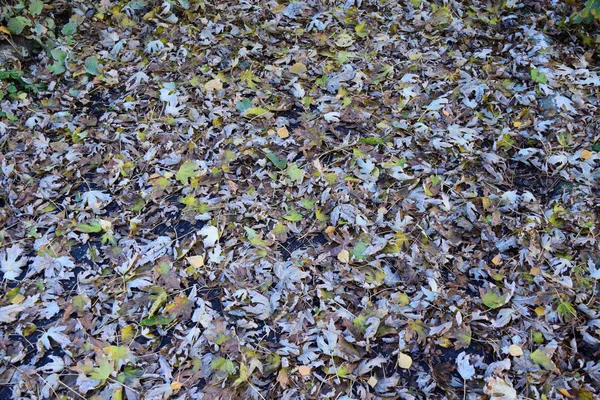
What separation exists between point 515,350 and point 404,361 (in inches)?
20.9

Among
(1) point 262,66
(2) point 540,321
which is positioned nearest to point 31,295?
(1) point 262,66

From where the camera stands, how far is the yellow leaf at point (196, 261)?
8.68ft

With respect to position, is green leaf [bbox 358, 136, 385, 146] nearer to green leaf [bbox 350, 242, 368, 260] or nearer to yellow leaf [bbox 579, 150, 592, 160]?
green leaf [bbox 350, 242, 368, 260]

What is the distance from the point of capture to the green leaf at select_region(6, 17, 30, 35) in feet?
12.1

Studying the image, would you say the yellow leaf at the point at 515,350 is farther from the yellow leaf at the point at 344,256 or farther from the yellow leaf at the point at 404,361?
the yellow leaf at the point at 344,256

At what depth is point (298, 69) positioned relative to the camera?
374 centimetres

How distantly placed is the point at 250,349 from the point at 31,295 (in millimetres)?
1248

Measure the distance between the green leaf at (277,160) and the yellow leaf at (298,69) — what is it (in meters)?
0.92

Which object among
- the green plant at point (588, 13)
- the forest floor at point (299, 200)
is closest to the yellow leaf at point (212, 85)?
the forest floor at point (299, 200)

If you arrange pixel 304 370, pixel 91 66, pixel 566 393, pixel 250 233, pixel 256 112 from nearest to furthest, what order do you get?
pixel 566 393 < pixel 304 370 < pixel 250 233 < pixel 256 112 < pixel 91 66

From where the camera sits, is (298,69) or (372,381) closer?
(372,381)

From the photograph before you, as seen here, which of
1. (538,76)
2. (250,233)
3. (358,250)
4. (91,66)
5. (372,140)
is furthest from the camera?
(91,66)

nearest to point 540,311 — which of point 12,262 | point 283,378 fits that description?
point 283,378

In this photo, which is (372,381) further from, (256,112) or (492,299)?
(256,112)
